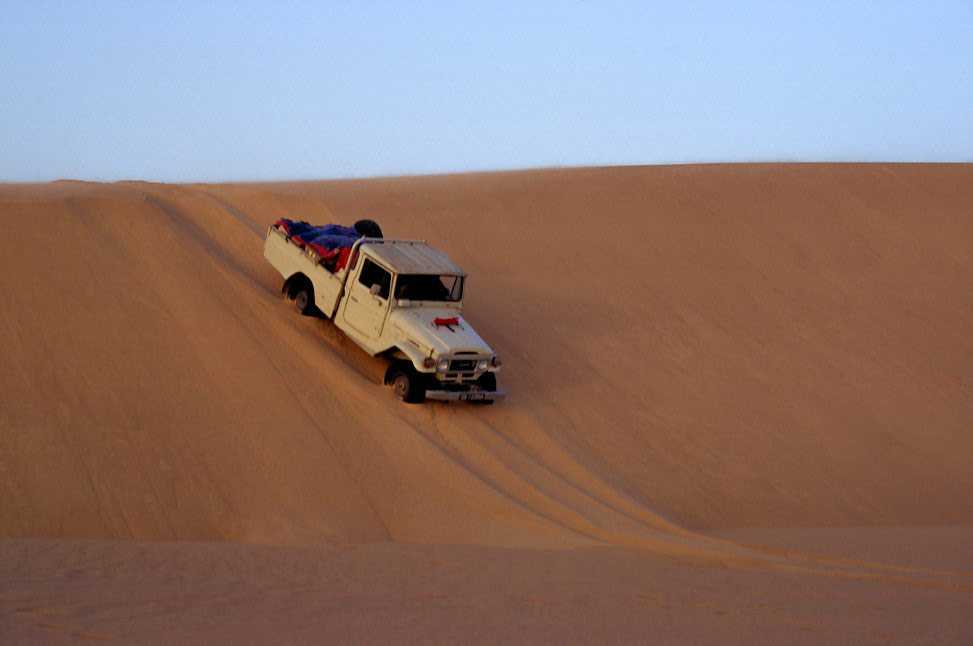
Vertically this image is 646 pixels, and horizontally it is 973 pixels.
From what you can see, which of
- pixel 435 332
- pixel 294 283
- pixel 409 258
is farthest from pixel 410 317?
pixel 294 283

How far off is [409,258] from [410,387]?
5.78ft

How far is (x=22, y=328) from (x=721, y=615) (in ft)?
30.9

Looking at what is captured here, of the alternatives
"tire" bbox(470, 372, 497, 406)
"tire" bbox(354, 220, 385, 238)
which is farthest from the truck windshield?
"tire" bbox(354, 220, 385, 238)

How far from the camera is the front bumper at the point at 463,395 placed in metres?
13.7

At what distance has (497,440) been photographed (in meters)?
13.7

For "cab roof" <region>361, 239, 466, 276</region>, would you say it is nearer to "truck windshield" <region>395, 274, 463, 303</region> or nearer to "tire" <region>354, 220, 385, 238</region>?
"truck windshield" <region>395, 274, 463, 303</region>

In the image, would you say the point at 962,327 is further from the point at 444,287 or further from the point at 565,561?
the point at 565,561

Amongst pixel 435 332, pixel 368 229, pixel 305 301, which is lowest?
pixel 305 301

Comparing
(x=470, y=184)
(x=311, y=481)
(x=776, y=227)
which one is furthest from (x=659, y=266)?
(x=311, y=481)

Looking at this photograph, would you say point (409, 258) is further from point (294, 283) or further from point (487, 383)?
point (294, 283)

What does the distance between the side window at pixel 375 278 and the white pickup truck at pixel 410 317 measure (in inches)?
0.5

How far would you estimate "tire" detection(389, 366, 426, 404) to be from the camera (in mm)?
13883

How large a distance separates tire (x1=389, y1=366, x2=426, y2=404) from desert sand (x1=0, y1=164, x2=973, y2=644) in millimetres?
147

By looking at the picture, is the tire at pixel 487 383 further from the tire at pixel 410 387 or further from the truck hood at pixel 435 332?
the tire at pixel 410 387
